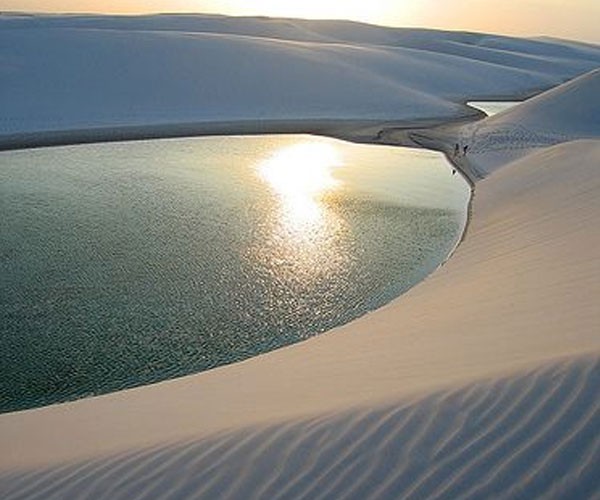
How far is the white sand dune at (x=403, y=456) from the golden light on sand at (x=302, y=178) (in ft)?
30.9

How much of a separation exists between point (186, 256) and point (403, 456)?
8.35 m

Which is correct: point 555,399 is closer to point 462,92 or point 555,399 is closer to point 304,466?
point 304,466

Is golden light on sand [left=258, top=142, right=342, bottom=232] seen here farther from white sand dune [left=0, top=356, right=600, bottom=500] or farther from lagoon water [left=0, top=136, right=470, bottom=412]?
white sand dune [left=0, top=356, right=600, bottom=500]

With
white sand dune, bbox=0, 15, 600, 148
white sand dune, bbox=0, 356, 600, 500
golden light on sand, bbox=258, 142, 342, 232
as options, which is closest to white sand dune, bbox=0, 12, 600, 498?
A: white sand dune, bbox=0, 356, 600, 500

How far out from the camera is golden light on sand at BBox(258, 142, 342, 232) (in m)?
14.3

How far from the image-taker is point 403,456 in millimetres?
3428

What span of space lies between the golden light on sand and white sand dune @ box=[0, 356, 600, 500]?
9.42 metres

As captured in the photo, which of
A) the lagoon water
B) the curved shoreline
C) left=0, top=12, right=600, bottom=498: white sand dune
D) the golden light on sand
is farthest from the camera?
the golden light on sand

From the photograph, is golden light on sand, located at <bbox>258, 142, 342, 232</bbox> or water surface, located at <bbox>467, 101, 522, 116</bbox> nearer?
golden light on sand, located at <bbox>258, 142, 342, 232</bbox>

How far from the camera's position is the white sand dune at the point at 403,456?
314 cm

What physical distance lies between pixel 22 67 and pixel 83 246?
2338 centimetres

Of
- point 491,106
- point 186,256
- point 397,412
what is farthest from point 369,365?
point 491,106

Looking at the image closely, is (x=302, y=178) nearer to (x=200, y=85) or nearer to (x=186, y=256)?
(x=186, y=256)

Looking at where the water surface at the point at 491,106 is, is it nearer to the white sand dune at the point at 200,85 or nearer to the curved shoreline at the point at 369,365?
the white sand dune at the point at 200,85
